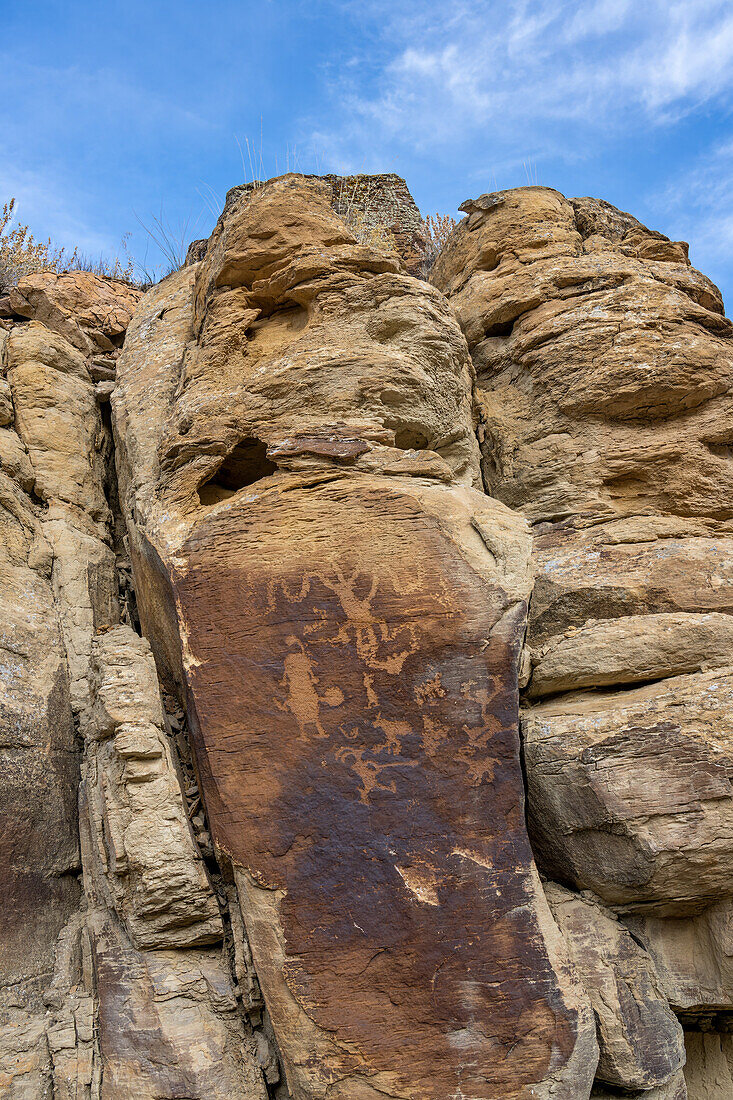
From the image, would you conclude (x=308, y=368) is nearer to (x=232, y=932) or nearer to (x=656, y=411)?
(x=656, y=411)

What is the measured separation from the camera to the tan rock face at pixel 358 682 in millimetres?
3043

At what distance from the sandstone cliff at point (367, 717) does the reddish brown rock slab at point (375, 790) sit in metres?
0.01

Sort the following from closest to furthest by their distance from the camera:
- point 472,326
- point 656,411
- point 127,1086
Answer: point 127,1086 < point 656,411 < point 472,326

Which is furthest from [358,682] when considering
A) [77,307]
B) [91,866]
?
[77,307]

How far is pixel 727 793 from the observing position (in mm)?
3336

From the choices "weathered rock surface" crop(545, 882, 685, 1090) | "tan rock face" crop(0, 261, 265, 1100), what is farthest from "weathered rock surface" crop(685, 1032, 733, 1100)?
"tan rock face" crop(0, 261, 265, 1100)

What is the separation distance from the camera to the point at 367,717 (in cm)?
342

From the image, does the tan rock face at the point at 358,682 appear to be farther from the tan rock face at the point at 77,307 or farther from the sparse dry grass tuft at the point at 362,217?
the sparse dry grass tuft at the point at 362,217

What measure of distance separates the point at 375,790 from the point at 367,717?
1.04ft

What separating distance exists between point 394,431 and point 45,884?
2914 mm

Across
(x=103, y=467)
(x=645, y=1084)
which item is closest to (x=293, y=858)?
(x=645, y=1084)

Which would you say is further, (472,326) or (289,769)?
(472,326)

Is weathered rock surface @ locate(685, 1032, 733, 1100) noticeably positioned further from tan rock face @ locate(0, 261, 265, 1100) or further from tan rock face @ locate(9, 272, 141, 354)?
tan rock face @ locate(9, 272, 141, 354)

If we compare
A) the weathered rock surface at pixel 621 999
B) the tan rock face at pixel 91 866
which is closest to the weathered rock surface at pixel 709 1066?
the weathered rock surface at pixel 621 999
